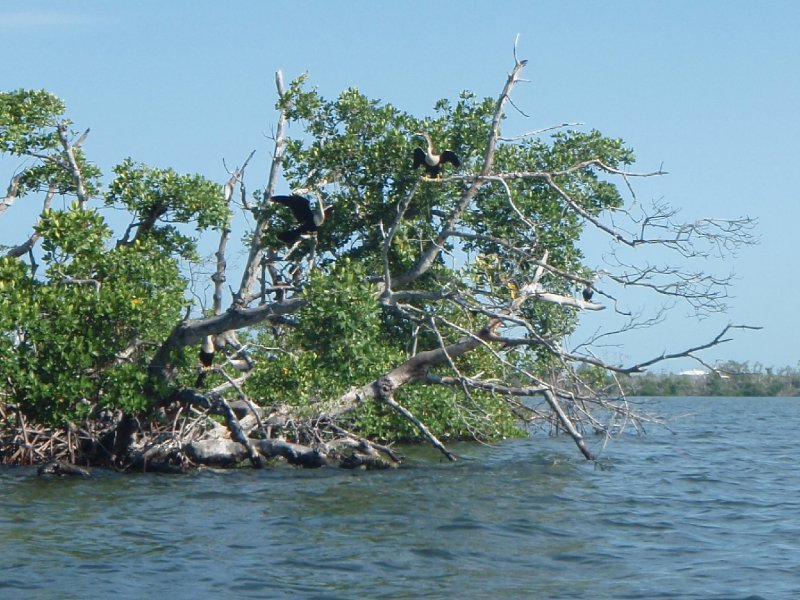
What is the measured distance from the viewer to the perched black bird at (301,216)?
1655 centimetres

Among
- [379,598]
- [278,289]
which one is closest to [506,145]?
[278,289]

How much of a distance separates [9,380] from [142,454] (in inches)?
93.4

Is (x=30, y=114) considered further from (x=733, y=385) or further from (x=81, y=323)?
(x=733, y=385)

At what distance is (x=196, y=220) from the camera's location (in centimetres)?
1833

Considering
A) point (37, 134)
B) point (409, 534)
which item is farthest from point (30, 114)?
point (409, 534)

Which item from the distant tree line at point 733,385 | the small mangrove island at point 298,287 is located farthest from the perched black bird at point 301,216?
the distant tree line at point 733,385

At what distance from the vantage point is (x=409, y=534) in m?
12.9

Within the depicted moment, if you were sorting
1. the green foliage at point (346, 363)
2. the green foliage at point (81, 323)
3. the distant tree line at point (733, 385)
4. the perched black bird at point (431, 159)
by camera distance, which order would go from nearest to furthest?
the green foliage at point (346, 363)
the perched black bird at point (431, 159)
the green foliage at point (81, 323)
the distant tree line at point (733, 385)

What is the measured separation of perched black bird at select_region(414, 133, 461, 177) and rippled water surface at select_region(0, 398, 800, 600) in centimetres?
471

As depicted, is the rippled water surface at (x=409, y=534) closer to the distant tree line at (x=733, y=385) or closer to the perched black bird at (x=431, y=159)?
the perched black bird at (x=431, y=159)

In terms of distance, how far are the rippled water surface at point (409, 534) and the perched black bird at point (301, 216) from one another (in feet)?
12.4

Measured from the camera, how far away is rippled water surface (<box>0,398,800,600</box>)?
1044 centimetres

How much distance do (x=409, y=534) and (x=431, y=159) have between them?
5.86m

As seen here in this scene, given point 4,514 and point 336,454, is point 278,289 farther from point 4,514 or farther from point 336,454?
point 4,514
